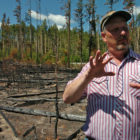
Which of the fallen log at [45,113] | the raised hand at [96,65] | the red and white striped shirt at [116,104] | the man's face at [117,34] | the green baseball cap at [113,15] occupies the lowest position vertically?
the fallen log at [45,113]

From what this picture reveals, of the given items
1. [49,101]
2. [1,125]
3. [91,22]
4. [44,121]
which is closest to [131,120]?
[44,121]

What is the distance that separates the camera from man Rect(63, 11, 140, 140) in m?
1.56

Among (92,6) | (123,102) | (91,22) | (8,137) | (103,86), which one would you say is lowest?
(8,137)

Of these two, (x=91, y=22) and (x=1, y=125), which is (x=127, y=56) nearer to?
(x=1, y=125)

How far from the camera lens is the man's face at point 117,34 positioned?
1725 millimetres

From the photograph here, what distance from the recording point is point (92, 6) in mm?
25281

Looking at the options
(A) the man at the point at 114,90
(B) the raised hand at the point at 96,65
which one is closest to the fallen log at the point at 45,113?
(A) the man at the point at 114,90

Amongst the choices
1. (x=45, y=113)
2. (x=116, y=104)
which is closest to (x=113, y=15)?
(x=116, y=104)

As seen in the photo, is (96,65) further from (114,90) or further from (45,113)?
(45,113)

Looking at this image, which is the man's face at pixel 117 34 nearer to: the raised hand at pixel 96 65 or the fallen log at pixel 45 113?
the raised hand at pixel 96 65

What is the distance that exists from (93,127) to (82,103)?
3.83 m

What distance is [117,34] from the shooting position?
5.76 feet

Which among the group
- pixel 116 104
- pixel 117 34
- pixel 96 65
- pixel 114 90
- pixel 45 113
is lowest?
pixel 45 113

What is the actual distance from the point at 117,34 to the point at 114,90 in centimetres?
57
